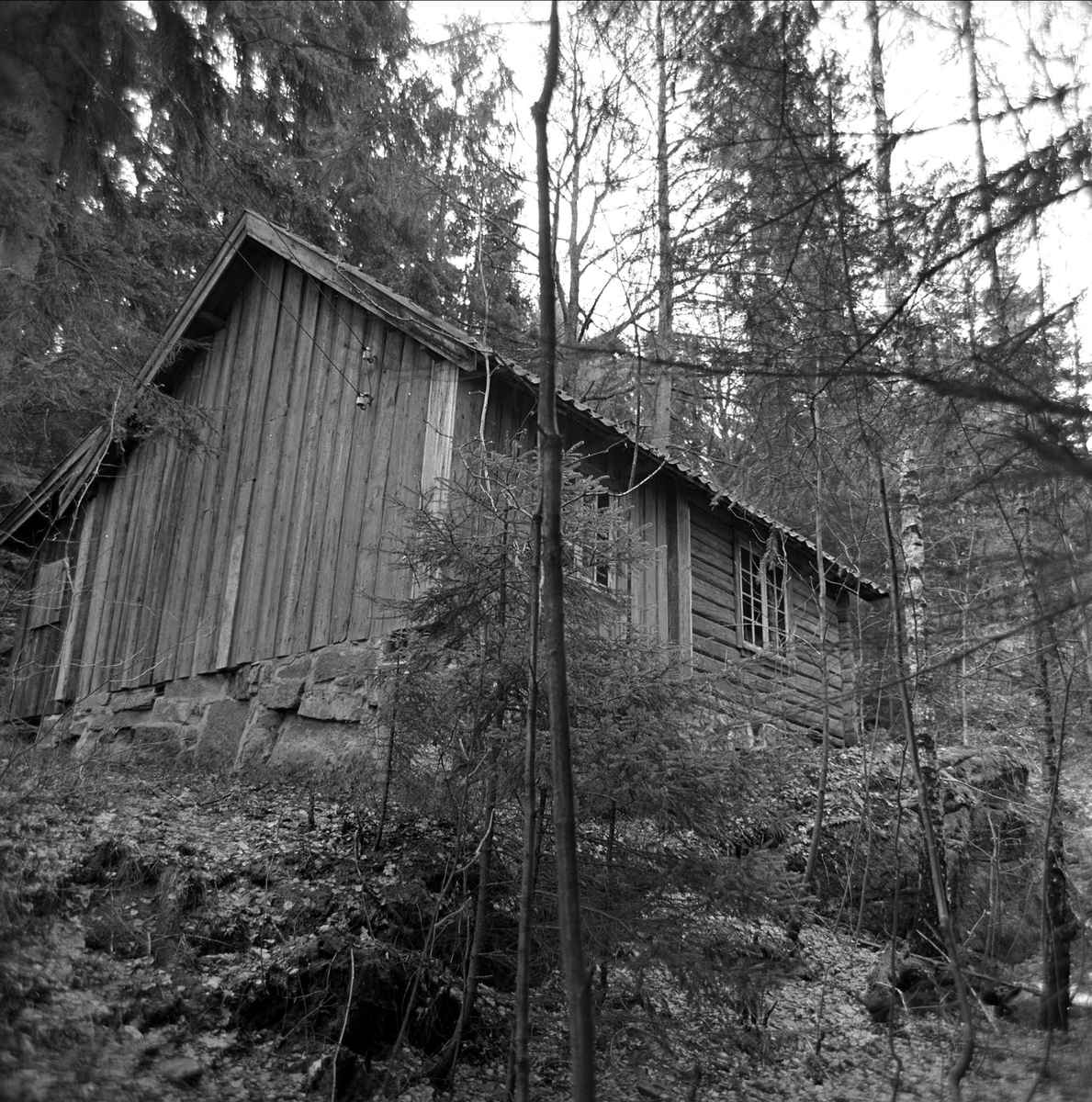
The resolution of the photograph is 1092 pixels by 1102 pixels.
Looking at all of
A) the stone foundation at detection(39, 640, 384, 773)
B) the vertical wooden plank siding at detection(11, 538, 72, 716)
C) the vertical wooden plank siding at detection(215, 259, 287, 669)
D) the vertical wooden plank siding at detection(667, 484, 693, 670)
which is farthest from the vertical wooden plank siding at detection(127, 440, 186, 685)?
Result: the vertical wooden plank siding at detection(667, 484, 693, 670)

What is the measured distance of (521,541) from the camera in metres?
6.05

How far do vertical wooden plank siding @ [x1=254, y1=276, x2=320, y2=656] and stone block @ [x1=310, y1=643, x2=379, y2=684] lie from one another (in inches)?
33.3

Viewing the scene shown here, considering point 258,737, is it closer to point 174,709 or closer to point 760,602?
point 174,709

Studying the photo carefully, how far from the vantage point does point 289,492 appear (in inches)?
437

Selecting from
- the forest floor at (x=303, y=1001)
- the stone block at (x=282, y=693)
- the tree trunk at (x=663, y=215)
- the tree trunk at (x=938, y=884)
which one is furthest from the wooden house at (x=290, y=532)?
the forest floor at (x=303, y=1001)

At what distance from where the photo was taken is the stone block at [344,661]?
9.23 m

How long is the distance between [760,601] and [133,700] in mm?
8514

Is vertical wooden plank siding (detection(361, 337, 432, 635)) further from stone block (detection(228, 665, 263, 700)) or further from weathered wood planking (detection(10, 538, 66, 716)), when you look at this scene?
weathered wood planking (detection(10, 538, 66, 716))

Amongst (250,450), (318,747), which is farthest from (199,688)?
(250,450)

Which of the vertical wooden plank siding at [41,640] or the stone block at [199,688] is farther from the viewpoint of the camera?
the vertical wooden plank siding at [41,640]

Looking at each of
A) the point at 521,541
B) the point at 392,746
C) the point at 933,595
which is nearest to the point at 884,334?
the point at 521,541

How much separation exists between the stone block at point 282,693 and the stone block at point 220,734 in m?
0.44

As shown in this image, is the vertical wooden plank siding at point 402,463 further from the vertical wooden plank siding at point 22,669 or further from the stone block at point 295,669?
the vertical wooden plank siding at point 22,669

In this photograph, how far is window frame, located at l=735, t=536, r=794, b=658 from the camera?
13.4 metres
